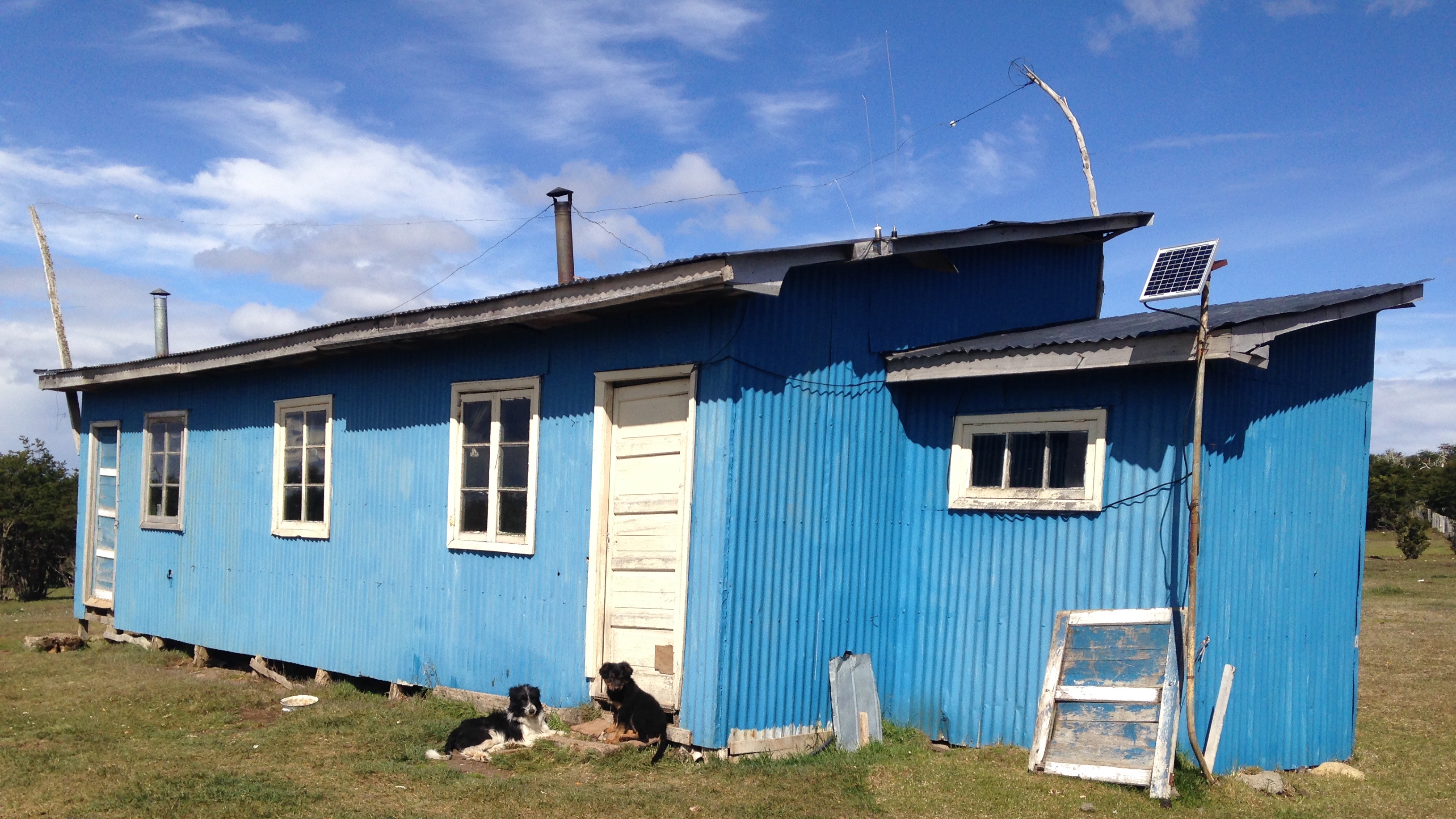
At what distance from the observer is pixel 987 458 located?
788 centimetres

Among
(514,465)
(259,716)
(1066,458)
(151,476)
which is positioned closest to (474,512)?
(514,465)

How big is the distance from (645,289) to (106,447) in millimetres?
10547

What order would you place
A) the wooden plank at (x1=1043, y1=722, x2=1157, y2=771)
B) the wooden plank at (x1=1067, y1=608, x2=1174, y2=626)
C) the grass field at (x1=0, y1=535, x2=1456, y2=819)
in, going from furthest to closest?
the wooden plank at (x1=1067, y1=608, x2=1174, y2=626) < the wooden plank at (x1=1043, y1=722, x2=1157, y2=771) < the grass field at (x1=0, y1=535, x2=1456, y2=819)

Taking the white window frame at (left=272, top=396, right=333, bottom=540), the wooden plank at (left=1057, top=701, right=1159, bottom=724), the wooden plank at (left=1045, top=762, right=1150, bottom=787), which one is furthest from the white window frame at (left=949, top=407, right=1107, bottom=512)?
the white window frame at (left=272, top=396, right=333, bottom=540)

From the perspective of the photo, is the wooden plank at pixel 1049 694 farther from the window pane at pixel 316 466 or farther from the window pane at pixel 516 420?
the window pane at pixel 316 466

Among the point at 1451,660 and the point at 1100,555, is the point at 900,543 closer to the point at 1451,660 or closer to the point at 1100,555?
the point at 1100,555

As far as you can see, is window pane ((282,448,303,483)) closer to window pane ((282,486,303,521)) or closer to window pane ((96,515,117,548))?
window pane ((282,486,303,521))

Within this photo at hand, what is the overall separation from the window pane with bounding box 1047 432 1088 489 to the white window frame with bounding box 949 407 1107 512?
3 cm

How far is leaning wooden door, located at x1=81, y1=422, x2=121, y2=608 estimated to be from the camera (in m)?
14.0

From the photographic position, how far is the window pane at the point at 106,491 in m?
14.2

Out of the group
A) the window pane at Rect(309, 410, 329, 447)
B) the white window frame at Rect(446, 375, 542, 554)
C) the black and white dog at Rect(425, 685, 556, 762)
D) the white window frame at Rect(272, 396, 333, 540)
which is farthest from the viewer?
the window pane at Rect(309, 410, 329, 447)

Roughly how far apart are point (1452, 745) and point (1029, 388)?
14.0 ft

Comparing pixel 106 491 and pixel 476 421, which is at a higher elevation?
pixel 476 421

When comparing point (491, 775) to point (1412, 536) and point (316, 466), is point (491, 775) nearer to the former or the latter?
point (316, 466)
